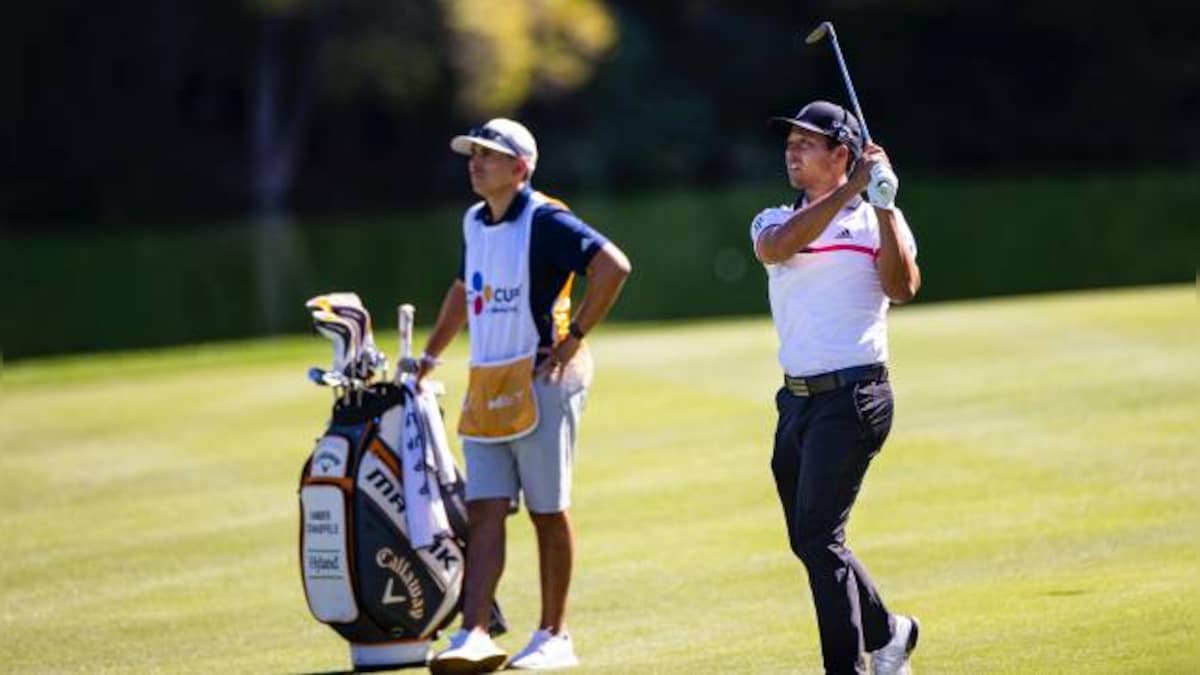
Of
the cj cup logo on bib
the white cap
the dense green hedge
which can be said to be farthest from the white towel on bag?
the dense green hedge

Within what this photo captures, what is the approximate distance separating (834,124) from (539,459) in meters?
1.98

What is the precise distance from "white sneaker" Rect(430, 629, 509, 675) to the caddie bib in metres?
0.75

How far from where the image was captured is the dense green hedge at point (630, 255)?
3969cm

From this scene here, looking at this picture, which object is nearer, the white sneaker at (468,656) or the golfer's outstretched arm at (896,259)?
the golfer's outstretched arm at (896,259)

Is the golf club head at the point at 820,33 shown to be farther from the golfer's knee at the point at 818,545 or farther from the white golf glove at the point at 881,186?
the golfer's knee at the point at 818,545

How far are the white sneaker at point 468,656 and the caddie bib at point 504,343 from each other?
0.75m

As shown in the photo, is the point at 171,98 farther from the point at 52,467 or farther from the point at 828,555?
the point at 828,555

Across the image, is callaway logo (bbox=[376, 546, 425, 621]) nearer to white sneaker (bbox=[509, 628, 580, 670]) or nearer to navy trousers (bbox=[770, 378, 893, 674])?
white sneaker (bbox=[509, 628, 580, 670])

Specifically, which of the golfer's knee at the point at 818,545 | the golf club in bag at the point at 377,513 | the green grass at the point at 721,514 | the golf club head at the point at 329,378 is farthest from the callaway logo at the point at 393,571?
the golfer's knee at the point at 818,545

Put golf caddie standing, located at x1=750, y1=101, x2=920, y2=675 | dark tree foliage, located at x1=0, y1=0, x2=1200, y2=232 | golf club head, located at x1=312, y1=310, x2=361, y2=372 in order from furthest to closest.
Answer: dark tree foliage, located at x1=0, y1=0, x2=1200, y2=232 → golf club head, located at x1=312, y1=310, x2=361, y2=372 → golf caddie standing, located at x1=750, y1=101, x2=920, y2=675

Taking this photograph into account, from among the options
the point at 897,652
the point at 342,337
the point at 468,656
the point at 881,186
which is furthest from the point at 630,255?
the point at 881,186

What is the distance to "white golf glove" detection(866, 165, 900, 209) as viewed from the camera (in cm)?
786

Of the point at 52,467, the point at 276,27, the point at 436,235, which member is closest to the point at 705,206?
the point at 436,235

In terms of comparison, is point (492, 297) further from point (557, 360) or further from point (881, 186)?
point (881, 186)
